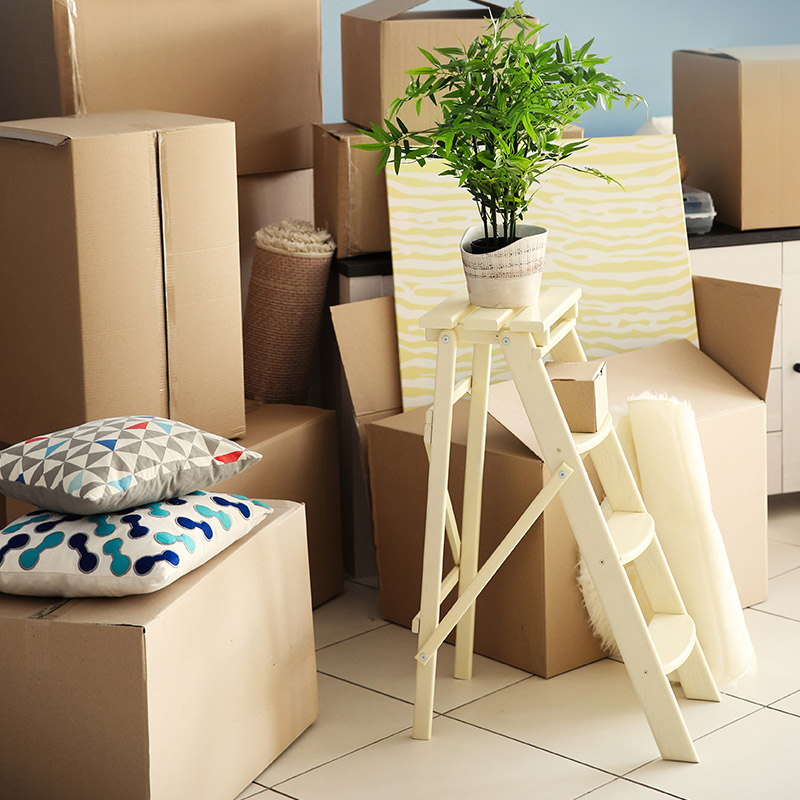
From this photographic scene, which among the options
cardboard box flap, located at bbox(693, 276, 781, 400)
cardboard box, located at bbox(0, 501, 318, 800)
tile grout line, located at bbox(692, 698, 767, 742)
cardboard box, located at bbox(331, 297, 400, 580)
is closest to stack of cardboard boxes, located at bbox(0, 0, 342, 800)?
cardboard box, located at bbox(0, 501, 318, 800)

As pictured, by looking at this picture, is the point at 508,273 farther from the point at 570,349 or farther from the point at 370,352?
the point at 370,352

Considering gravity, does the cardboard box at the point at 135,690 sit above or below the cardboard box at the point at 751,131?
below

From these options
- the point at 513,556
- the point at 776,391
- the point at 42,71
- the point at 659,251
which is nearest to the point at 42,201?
the point at 42,71

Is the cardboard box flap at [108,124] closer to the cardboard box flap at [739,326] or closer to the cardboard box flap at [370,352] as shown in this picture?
the cardboard box flap at [370,352]

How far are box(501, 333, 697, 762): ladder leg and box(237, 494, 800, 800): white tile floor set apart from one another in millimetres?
67

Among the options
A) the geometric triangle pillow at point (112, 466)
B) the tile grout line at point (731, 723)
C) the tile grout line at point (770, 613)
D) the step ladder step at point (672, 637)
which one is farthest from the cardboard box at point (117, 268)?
the tile grout line at point (770, 613)

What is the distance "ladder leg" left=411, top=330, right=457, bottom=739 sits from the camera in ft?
5.80

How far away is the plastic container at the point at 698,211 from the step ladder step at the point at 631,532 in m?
0.91

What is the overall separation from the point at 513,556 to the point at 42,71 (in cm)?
132

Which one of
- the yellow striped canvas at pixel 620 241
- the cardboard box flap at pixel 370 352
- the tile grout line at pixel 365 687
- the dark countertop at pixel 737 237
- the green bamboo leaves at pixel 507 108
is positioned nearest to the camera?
the green bamboo leaves at pixel 507 108

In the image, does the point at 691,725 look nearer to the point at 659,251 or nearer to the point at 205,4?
the point at 659,251

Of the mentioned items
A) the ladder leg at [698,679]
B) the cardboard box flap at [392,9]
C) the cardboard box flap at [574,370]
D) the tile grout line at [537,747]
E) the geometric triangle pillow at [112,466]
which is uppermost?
the cardboard box flap at [392,9]

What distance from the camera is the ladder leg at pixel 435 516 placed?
5.80 ft

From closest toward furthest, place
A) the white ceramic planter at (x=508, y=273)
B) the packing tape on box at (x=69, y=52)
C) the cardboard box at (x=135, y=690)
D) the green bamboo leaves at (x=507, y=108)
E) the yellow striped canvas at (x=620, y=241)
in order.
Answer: the cardboard box at (x=135, y=690) → the green bamboo leaves at (x=507, y=108) → the white ceramic planter at (x=508, y=273) → the packing tape on box at (x=69, y=52) → the yellow striped canvas at (x=620, y=241)
